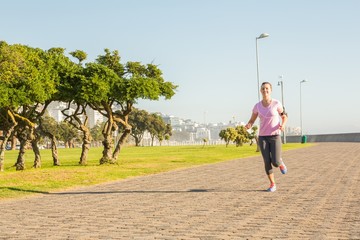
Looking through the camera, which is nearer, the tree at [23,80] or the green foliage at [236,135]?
the tree at [23,80]

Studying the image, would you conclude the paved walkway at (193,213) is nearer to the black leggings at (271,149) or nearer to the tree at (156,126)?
the black leggings at (271,149)

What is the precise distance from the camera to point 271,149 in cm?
934

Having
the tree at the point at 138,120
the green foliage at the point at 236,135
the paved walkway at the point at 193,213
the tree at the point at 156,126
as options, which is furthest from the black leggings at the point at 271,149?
the tree at the point at 156,126

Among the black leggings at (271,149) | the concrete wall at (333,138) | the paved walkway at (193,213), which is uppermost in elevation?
the concrete wall at (333,138)

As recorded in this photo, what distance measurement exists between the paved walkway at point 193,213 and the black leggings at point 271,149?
0.65 m

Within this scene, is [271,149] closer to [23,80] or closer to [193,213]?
[193,213]

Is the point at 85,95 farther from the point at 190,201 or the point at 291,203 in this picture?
the point at 291,203

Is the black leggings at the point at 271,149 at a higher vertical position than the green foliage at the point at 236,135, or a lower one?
lower

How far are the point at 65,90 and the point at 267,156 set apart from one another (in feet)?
46.0

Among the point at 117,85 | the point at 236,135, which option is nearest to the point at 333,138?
the point at 236,135

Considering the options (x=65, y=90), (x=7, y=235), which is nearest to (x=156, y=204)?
(x=7, y=235)

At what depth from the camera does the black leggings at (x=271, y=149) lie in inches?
364

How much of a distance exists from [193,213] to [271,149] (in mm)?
2984

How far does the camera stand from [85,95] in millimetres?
20250
